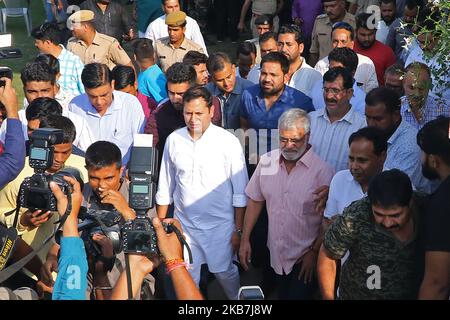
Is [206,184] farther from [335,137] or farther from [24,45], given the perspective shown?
[24,45]

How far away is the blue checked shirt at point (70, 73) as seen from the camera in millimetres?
6883

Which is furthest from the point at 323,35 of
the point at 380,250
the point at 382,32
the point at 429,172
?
the point at 380,250

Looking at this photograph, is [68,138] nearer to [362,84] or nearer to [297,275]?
[297,275]

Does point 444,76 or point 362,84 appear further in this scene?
point 362,84

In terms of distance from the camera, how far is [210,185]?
4.87 meters

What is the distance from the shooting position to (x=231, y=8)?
11.8m

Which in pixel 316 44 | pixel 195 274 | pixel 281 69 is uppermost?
pixel 281 69

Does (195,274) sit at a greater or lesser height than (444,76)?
lesser

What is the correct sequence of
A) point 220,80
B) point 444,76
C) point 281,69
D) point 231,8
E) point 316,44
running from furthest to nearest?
point 231,8 → point 316,44 → point 220,80 → point 281,69 → point 444,76

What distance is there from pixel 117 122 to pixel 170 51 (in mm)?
2033

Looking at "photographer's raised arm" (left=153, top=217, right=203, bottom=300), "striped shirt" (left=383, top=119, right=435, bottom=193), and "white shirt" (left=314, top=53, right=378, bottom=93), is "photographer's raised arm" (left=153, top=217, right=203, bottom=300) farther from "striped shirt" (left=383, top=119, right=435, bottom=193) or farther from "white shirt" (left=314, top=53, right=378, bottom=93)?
"white shirt" (left=314, top=53, right=378, bottom=93)

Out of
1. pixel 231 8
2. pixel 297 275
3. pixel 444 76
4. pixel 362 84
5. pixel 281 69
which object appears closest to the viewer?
pixel 444 76
